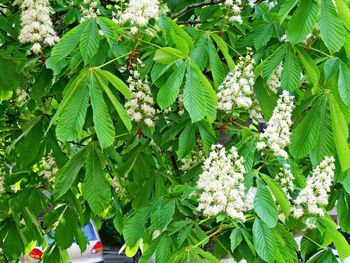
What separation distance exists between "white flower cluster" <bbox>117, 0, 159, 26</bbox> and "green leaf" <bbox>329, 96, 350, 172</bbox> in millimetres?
875

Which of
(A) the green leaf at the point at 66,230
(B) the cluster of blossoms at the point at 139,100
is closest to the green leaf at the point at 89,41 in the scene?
A: (B) the cluster of blossoms at the point at 139,100

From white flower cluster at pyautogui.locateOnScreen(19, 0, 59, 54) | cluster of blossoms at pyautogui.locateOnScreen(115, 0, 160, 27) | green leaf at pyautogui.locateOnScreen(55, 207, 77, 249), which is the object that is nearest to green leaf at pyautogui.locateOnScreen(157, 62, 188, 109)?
cluster of blossoms at pyautogui.locateOnScreen(115, 0, 160, 27)

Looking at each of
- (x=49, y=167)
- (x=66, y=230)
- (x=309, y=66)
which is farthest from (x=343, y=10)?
(x=49, y=167)

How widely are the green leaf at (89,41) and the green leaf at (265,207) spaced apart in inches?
34.7

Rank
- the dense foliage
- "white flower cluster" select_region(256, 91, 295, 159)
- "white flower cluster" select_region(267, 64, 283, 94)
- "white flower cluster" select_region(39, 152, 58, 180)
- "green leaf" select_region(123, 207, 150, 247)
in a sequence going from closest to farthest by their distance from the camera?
the dense foliage, "white flower cluster" select_region(256, 91, 295, 159), "green leaf" select_region(123, 207, 150, 247), "white flower cluster" select_region(267, 64, 283, 94), "white flower cluster" select_region(39, 152, 58, 180)

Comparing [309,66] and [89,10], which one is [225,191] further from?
[89,10]

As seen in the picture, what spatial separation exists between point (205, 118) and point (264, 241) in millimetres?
847

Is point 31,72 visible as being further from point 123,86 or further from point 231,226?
point 231,226

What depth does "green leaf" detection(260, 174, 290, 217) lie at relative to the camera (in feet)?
9.62

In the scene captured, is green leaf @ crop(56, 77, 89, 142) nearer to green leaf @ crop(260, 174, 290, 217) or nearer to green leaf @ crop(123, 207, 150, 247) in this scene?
green leaf @ crop(123, 207, 150, 247)

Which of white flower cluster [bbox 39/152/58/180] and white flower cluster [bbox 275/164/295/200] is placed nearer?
white flower cluster [bbox 275/164/295/200]

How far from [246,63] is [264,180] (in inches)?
27.0

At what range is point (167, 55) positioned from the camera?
3123 millimetres

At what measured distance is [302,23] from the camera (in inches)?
117
